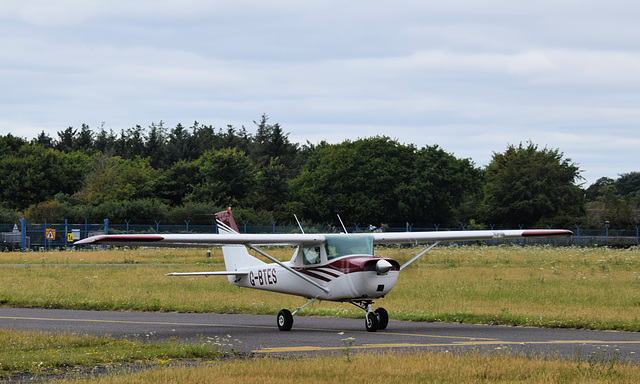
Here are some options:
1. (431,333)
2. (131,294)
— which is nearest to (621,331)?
(431,333)

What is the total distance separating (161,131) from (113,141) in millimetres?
9229

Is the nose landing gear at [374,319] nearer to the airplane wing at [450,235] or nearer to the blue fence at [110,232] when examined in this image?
the airplane wing at [450,235]

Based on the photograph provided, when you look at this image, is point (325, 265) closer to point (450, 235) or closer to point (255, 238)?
point (255, 238)

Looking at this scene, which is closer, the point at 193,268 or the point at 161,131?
the point at 193,268

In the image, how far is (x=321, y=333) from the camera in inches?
709

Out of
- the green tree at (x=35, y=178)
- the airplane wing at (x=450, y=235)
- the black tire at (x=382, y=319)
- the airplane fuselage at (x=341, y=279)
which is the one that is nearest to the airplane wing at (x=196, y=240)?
the airplane fuselage at (x=341, y=279)

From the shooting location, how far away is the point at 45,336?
1576 centimetres

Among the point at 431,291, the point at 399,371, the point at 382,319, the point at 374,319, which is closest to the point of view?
the point at 399,371

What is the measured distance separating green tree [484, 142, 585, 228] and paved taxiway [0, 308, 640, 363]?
63.4 metres

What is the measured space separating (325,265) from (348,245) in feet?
2.43

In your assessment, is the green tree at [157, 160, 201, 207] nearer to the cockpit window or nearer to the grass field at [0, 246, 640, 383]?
the grass field at [0, 246, 640, 383]

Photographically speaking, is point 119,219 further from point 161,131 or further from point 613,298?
point 161,131

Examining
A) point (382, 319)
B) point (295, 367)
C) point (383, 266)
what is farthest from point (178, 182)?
point (295, 367)

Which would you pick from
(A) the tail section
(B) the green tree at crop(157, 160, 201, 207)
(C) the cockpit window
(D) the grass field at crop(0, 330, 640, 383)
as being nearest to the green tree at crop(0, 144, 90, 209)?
(B) the green tree at crop(157, 160, 201, 207)
